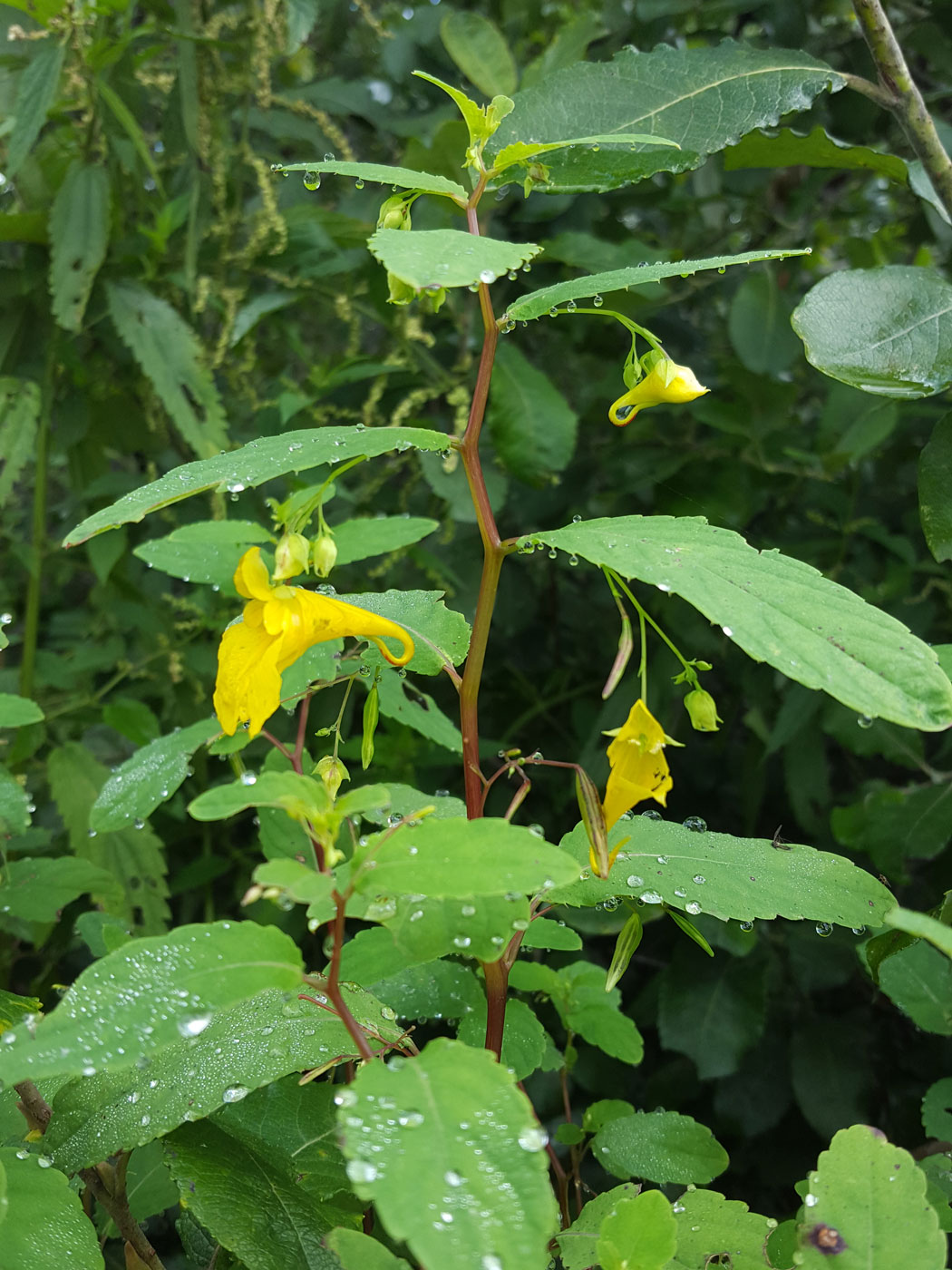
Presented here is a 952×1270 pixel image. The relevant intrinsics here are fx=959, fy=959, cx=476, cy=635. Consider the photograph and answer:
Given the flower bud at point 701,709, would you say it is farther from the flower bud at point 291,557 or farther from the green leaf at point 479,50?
the green leaf at point 479,50

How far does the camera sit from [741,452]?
1.21 metres

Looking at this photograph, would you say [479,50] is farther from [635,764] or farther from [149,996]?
[149,996]

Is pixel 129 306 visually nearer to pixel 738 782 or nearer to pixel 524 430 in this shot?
pixel 524 430

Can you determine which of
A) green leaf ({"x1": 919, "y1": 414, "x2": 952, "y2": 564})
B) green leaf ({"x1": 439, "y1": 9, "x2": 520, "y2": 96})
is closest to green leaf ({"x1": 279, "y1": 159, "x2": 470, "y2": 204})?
green leaf ({"x1": 919, "y1": 414, "x2": 952, "y2": 564})

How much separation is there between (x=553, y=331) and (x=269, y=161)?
46cm

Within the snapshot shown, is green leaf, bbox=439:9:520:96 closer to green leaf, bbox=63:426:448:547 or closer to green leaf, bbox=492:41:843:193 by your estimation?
green leaf, bbox=492:41:843:193

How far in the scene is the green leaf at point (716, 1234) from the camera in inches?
16.3

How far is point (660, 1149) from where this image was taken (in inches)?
21.1

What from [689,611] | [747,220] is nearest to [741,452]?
[689,611]

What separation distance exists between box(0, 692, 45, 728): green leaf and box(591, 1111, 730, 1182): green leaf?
1.38ft

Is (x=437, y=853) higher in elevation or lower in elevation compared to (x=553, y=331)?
higher

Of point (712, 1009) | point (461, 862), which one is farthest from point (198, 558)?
point (712, 1009)

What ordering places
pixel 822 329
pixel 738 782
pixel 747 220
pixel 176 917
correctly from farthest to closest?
1. pixel 747 220
2. pixel 738 782
3. pixel 176 917
4. pixel 822 329

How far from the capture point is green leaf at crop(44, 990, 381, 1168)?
1.32ft
